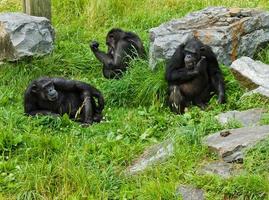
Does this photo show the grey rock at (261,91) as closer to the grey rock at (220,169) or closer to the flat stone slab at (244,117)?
Answer: the flat stone slab at (244,117)

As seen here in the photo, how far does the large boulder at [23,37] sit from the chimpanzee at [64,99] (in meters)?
1.32

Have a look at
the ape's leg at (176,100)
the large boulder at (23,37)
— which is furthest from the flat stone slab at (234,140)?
the large boulder at (23,37)

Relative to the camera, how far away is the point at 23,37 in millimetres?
9234

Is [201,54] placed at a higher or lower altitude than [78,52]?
higher

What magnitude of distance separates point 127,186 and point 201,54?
2659 mm

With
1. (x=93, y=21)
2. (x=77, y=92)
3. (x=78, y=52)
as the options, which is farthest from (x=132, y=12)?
(x=77, y=92)

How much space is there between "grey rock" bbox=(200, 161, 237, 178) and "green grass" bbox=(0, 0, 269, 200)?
3.7 inches

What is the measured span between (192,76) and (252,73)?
0.70 meters

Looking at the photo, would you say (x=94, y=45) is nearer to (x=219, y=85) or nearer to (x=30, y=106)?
(x=30, y=106)

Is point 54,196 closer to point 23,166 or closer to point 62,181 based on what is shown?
point 62,181

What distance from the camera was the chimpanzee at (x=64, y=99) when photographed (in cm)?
→ 786

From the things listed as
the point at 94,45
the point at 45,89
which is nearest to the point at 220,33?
the point at 94,45

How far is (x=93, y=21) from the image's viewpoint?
36.7 ft

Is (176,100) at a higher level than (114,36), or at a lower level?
lower
